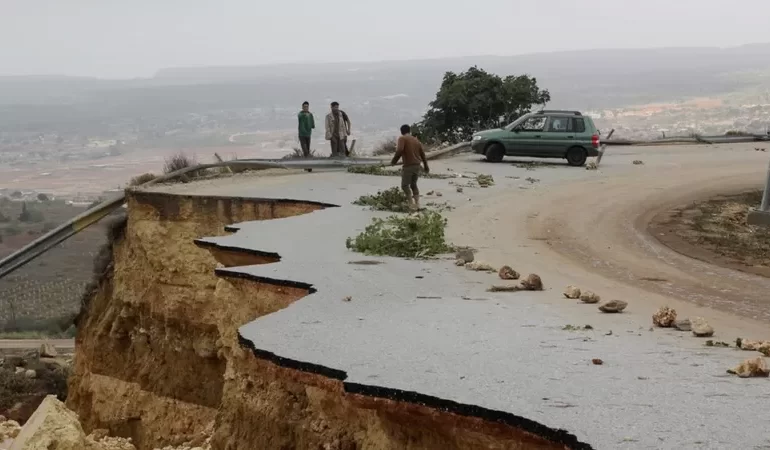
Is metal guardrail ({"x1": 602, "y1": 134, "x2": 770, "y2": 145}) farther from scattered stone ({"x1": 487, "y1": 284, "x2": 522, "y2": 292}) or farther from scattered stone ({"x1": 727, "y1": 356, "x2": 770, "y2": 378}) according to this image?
scattered stone ({"x1": 727, "y1": 356, "x2": 770, "y2": 378})

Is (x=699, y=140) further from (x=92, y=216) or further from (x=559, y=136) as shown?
(x=92, y=216)

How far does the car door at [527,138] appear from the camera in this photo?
28.4 meters

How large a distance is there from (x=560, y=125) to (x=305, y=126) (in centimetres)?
720

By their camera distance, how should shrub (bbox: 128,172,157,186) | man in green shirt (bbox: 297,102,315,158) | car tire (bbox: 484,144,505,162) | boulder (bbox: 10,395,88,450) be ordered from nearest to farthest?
1. boulder (bbox: 10,395,88,450)
2. shrub (bbox: 128,172,157,186)
3. man in green shirt (bbox: 297,102,315,158)
4. car tire (bbox: 484,144,505,162)

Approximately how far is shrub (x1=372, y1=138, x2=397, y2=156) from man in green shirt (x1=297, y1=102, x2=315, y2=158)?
4064 mm

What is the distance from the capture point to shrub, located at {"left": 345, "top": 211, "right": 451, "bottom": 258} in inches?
563

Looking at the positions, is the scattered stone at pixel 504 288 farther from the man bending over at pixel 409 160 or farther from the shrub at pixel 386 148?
the shrub at pixel 386 148

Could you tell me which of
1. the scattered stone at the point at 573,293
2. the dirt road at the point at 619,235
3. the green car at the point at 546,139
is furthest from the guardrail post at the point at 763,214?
the green car at the point at 546,139

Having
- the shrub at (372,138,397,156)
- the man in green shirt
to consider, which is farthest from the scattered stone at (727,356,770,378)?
the shrub at (372,138,397,156)

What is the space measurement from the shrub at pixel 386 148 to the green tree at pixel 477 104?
51.4 inches

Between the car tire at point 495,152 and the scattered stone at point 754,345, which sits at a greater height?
the scattered stone at point 754,345

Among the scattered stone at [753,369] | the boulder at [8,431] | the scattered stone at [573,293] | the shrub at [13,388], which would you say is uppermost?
the scattered stone at [753,369]

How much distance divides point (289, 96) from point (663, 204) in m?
148

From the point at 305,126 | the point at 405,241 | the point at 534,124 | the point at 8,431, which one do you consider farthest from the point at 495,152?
the point at 8,431
